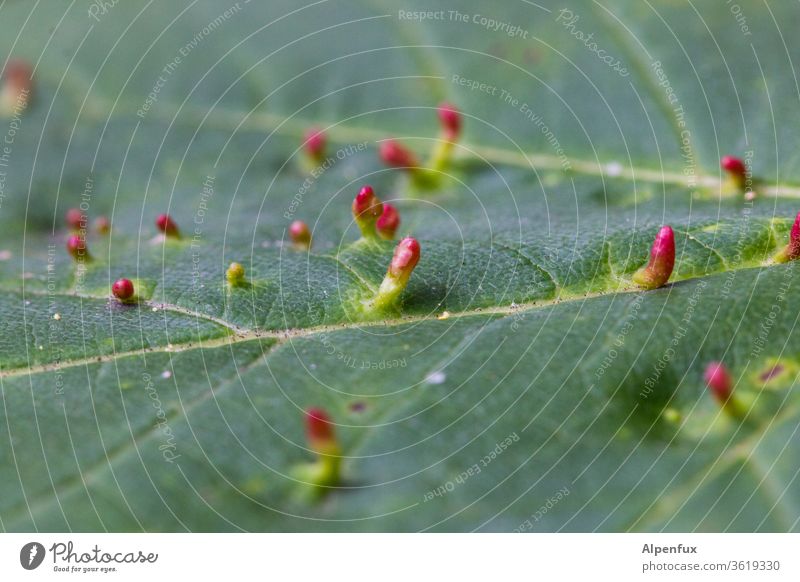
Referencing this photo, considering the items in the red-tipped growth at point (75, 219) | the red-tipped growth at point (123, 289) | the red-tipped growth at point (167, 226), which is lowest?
the red-tipped growth at point (75, 219)

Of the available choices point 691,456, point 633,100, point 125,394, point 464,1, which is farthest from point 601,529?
→ point 464,1

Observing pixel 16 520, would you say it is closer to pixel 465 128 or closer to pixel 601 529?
pixel 601 529

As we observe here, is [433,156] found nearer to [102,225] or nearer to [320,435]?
[102,225]

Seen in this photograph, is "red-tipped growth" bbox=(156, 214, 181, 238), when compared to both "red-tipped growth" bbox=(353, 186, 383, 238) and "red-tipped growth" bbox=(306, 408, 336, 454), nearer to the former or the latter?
"red-tipped growth" bbox=(353, 186, 383, 238)

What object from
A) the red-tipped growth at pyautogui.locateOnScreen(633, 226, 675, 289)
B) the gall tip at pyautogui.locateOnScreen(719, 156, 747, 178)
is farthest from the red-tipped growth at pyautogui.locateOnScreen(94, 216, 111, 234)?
the gall tip at pyautogui.locateOnScreen(719, 156, 747, 178)

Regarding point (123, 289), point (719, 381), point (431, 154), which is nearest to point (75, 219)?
point (123, 289)

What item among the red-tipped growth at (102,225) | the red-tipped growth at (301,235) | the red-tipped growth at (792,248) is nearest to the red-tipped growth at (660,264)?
the red-tipped growth at (792,248)

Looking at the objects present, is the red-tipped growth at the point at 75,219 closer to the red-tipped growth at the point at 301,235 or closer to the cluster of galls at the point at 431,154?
the cluster of galls at the point at 431,154
